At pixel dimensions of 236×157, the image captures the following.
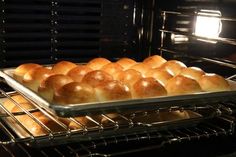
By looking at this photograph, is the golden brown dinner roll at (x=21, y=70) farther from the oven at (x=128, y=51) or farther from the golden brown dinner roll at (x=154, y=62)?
the golden brown dinner roll at (x=154, y=62)

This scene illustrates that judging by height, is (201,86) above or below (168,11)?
below

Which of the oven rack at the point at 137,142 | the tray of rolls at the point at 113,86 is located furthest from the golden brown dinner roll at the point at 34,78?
the oven rack at the point at 137,142

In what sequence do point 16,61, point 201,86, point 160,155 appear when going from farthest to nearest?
1. point 16,61
2. point 201,86
3. point 160,155

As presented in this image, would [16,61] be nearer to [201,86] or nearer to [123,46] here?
[123,46]

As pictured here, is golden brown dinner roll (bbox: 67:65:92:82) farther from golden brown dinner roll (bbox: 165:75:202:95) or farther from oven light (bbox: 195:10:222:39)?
oven light (bbox: 195:10:222:39)

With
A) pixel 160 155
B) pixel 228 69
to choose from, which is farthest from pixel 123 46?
pixel 160 155

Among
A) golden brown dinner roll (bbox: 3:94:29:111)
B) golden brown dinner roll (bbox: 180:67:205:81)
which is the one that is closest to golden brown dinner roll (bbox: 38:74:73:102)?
golden brown dinner roll (bbox: 3:94:29:111)
